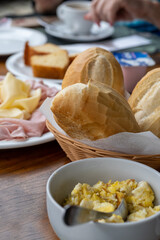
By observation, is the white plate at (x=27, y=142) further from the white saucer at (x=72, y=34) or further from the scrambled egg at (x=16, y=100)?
the white saucer at (x=72, y=34)

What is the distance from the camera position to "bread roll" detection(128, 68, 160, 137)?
2.19 feet

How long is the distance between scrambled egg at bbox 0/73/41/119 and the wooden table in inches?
4.3

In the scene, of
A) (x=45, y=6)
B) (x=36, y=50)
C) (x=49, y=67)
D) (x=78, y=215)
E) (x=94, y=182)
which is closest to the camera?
(x=78, y=215)

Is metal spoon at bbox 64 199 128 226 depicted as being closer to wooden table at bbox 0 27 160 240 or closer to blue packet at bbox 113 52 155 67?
wooden table at bbox 0 27 160 240

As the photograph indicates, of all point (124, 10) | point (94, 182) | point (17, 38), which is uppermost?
point (94, 182)

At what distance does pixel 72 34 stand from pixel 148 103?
1.17 metres

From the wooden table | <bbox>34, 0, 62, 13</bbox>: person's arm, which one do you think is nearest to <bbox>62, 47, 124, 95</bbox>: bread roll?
the wooden table

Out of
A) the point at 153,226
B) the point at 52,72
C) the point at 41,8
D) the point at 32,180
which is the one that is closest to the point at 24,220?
the point at 32,180

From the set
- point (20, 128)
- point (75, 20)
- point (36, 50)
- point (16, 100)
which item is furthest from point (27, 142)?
point (75, 20)

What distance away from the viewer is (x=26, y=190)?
2.14 ft

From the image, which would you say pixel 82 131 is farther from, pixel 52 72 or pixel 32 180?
pixel 52 72

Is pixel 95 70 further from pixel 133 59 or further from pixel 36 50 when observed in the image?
pixel 36 50

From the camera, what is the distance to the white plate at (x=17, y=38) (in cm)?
159

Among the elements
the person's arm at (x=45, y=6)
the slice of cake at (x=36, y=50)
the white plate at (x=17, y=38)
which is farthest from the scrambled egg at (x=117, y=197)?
the person's arm at (x=45, y=6)
